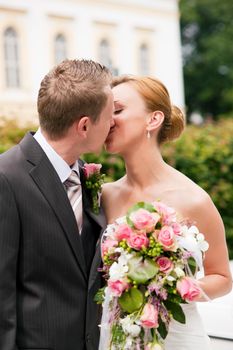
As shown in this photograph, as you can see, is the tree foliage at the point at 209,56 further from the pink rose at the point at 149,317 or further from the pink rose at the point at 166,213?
the pink rose at the point at 149,317

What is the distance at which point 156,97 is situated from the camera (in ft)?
10.2

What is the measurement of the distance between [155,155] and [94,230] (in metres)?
0.61

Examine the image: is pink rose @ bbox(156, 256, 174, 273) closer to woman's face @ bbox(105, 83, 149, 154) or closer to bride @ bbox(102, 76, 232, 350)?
bride @ bbox(102, 76, 232, 350)

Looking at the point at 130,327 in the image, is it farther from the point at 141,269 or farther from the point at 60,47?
the point at 60,47

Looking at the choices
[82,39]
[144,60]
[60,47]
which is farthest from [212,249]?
[144,60]

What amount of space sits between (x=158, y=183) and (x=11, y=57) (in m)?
25.7

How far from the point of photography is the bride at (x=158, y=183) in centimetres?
293

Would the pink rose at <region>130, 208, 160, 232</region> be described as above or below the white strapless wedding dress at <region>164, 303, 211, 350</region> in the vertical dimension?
above

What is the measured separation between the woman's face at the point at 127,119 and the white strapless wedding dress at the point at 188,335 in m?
0.82

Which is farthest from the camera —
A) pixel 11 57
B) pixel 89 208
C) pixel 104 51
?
pixel 104 51

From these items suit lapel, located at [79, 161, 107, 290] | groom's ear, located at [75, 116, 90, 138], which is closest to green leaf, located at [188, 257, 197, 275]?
suit lapel, located at [79, 161, 107, 290]

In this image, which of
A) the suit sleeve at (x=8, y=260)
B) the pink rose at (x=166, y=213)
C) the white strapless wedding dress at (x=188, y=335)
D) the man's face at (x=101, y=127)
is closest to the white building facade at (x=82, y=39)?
the white strapless wedding dress at (x=188, y=335)

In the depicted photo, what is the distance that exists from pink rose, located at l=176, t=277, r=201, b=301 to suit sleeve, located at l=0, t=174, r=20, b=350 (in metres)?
0.66

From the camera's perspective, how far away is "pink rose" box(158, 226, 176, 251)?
2.52 metres
